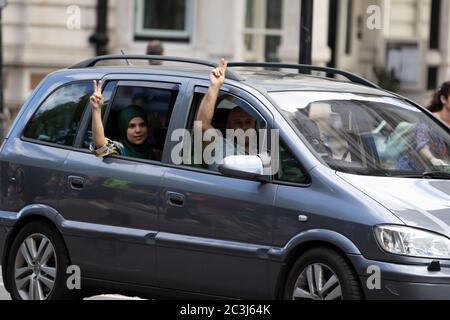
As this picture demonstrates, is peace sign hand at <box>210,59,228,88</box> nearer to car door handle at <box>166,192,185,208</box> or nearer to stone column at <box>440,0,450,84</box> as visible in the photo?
car door handle at <box>166,192,185,208</box>

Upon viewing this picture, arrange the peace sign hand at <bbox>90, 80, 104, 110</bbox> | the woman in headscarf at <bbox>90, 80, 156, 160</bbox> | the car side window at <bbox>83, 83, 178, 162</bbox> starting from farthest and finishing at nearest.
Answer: the peace sign hand at <bbox>90, 80, 104, 110</bbox>
the woman in headscarf at <bbox>90, 80, 156, 160</bbox>
the car side window at <bbox>83, 83, 178, 162</bbox>

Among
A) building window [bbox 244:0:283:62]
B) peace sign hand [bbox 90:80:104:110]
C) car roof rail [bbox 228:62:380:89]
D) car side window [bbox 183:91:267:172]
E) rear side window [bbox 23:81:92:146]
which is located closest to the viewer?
car side window [bbox 183:91:267:172]

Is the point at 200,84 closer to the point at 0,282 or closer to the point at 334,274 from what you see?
the point at 334,274

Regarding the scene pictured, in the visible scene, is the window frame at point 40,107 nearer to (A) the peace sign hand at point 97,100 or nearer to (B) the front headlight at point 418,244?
(A) the peace sign hand at point 97,100

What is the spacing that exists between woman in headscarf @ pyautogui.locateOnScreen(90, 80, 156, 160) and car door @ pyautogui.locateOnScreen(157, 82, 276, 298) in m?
0.47

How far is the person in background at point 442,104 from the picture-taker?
11445mm

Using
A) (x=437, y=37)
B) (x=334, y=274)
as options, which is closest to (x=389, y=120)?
(x=334, y=274)

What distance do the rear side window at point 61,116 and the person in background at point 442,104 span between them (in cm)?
343

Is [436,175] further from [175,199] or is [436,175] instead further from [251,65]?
[251,65]

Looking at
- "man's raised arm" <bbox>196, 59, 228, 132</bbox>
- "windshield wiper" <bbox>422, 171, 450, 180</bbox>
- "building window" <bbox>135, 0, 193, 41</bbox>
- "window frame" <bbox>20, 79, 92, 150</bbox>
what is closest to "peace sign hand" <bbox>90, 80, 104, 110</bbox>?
"window frame" <bbox>20, 79, 92, 150</bbox>

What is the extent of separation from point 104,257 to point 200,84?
1.31 metres

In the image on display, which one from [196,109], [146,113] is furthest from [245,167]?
[146,113]

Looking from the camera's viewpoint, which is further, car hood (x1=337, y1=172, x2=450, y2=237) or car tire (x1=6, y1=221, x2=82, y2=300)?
car tire (x1=6, y1=221, x2=82, y2=300)

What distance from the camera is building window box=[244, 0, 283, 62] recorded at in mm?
24172
